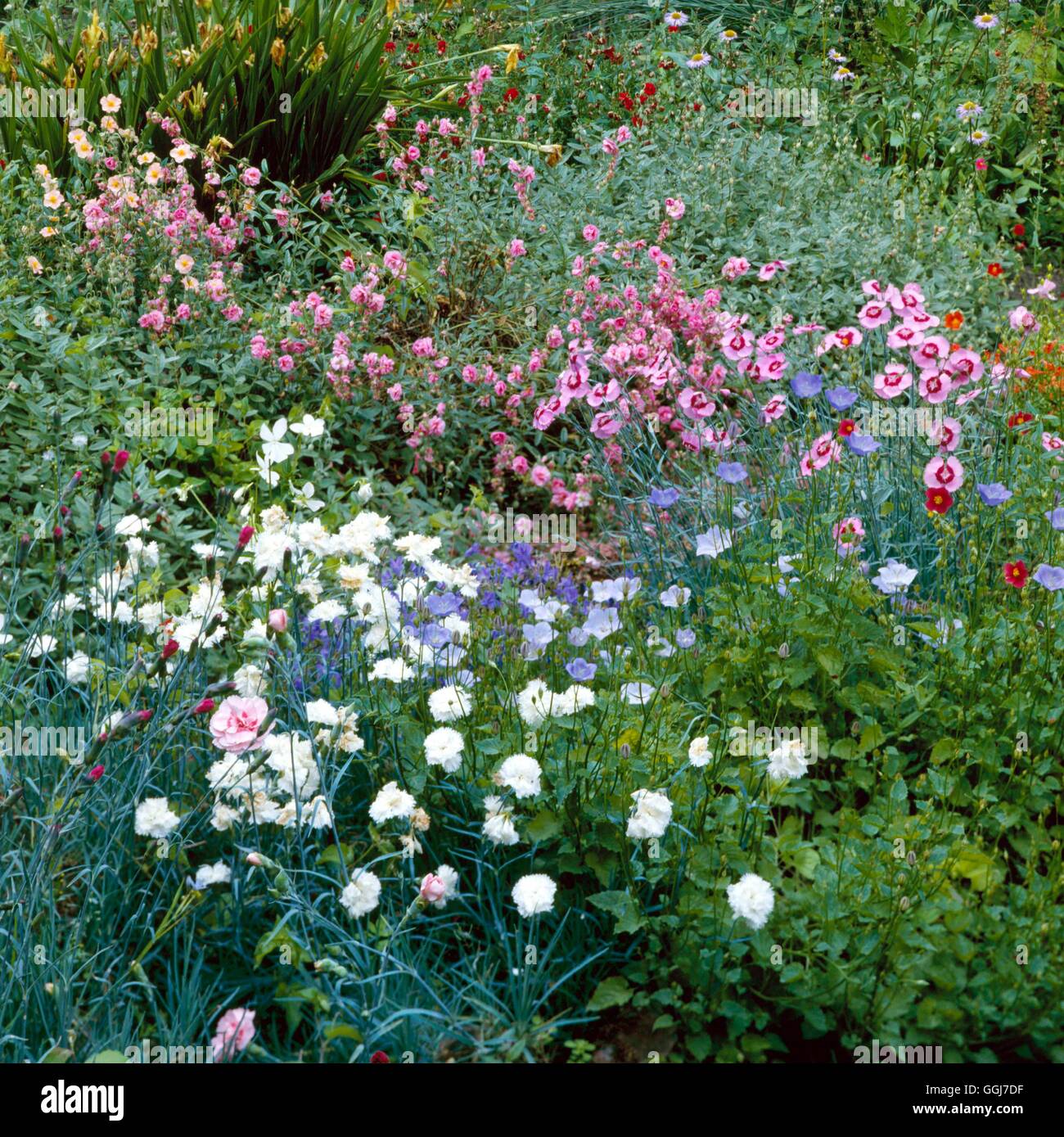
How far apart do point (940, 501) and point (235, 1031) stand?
80.5 inches

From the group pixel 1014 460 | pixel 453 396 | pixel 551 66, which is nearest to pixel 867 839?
pixel 1014 460

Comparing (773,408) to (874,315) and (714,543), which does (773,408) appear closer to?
(874,315)

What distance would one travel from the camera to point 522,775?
2.37 metres

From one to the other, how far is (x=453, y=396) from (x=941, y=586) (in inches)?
89.9

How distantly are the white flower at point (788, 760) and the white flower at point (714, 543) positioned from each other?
2.91 feet

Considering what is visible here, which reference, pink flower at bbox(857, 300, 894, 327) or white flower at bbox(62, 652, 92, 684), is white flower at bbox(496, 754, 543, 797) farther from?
pink flower at bbox(857, 300, 894, 327)

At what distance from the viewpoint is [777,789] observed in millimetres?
2559

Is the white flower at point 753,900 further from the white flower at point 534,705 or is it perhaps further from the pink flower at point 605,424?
the pink flower at point 605,424

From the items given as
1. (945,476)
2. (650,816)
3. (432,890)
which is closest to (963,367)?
(945,476)

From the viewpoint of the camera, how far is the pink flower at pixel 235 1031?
6.63 ft

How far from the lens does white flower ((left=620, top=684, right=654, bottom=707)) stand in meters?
2.83

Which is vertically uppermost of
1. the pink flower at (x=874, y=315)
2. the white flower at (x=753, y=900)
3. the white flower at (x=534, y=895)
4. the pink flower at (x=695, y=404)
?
the pink flower at (x=874, y=315)

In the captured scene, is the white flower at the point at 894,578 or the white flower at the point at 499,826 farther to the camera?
the white flower at the point at 894,578

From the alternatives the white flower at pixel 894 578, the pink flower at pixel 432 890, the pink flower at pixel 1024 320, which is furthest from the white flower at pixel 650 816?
the pink flower at pixel 1024 320
